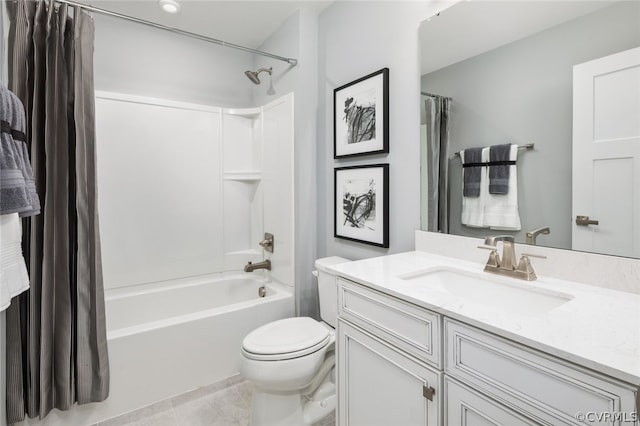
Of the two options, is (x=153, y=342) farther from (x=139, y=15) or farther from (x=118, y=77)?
(x=139, y=15)

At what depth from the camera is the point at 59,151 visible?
151 centimetres

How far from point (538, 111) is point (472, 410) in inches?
39.7

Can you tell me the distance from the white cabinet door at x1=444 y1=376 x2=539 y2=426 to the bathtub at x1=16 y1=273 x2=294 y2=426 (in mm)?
1458

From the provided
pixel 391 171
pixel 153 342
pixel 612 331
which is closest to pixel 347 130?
pixel 391 171

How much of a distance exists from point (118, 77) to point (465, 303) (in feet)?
8.69

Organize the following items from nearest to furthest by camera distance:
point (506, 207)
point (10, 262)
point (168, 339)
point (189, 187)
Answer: point (10, 262) < point (506, 207) < point (168, 339) < point (189, 187)

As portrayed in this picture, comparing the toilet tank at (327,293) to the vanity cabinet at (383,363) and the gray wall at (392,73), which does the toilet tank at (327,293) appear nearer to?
the gray wall at (392,73)

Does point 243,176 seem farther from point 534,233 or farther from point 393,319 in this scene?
point 534,233

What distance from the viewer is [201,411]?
5.57ft

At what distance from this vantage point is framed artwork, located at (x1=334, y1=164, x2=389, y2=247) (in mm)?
1677

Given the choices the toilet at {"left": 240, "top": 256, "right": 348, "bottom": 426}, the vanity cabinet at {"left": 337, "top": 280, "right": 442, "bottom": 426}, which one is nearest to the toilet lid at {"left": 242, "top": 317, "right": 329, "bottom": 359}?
the toilet at {"left": 240, "top": 256, "right": 348, "bottom": 426}

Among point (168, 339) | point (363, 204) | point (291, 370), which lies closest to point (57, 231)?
point (168, 339)

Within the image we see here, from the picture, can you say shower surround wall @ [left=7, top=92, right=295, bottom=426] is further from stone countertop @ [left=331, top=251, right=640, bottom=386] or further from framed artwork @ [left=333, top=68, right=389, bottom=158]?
stone countertop @ [left=331, top=251, right=640, bottom=386]

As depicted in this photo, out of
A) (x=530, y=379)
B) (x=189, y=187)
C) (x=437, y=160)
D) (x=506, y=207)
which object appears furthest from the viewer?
(x=189, y=187)
